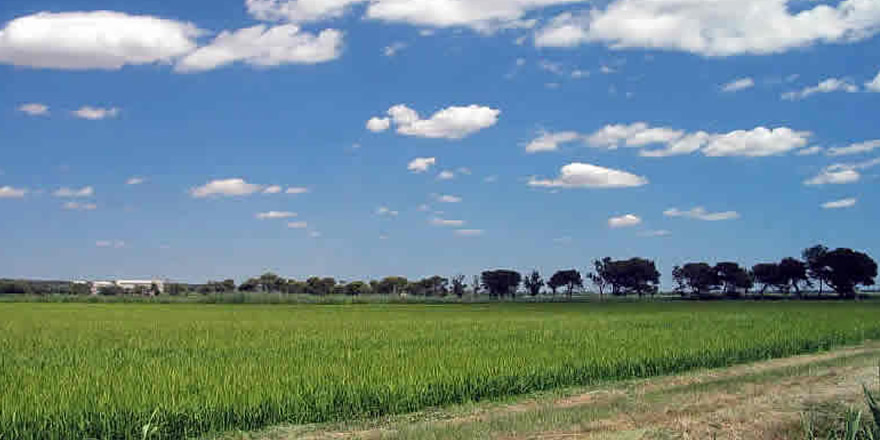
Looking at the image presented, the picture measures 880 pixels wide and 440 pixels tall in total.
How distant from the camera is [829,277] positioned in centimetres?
14500

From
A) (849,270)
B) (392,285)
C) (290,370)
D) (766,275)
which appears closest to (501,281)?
(392,285)

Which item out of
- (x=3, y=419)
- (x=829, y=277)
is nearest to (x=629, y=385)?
(x=3, y=419)

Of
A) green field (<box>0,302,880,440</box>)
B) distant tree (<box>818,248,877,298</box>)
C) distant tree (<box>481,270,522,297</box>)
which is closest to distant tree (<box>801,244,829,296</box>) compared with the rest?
distant tree (<box>818,248,877,298</box>)

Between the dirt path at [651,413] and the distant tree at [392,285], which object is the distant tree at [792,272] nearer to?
the distant tree at [392,285]

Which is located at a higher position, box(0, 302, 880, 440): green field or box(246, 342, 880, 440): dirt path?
box(0, 302, 880, 440): green field

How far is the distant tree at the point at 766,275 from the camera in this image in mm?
162375

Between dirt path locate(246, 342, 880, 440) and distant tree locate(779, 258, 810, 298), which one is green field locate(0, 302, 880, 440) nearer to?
dirt path locate(246, 342, 880, 440)

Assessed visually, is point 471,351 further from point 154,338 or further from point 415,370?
point 154,338

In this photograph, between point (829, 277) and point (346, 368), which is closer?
point (346, 368)

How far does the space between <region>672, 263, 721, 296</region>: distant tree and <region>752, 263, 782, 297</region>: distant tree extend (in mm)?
9152

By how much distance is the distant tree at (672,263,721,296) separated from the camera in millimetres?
181000

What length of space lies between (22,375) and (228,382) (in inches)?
174

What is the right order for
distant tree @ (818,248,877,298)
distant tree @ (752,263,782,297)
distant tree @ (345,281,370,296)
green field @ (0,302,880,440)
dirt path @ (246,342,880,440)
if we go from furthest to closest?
1. distant tree @ (345,281,370,296)
2. distant tree @ (752,263,782,297)
3. distant tree @ (818,248,877,298)
4. green field @ (0,302,880,440)
5. dirt path @ (246,342,880,440)

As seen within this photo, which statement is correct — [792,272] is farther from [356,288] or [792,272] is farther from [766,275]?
[356,288]
